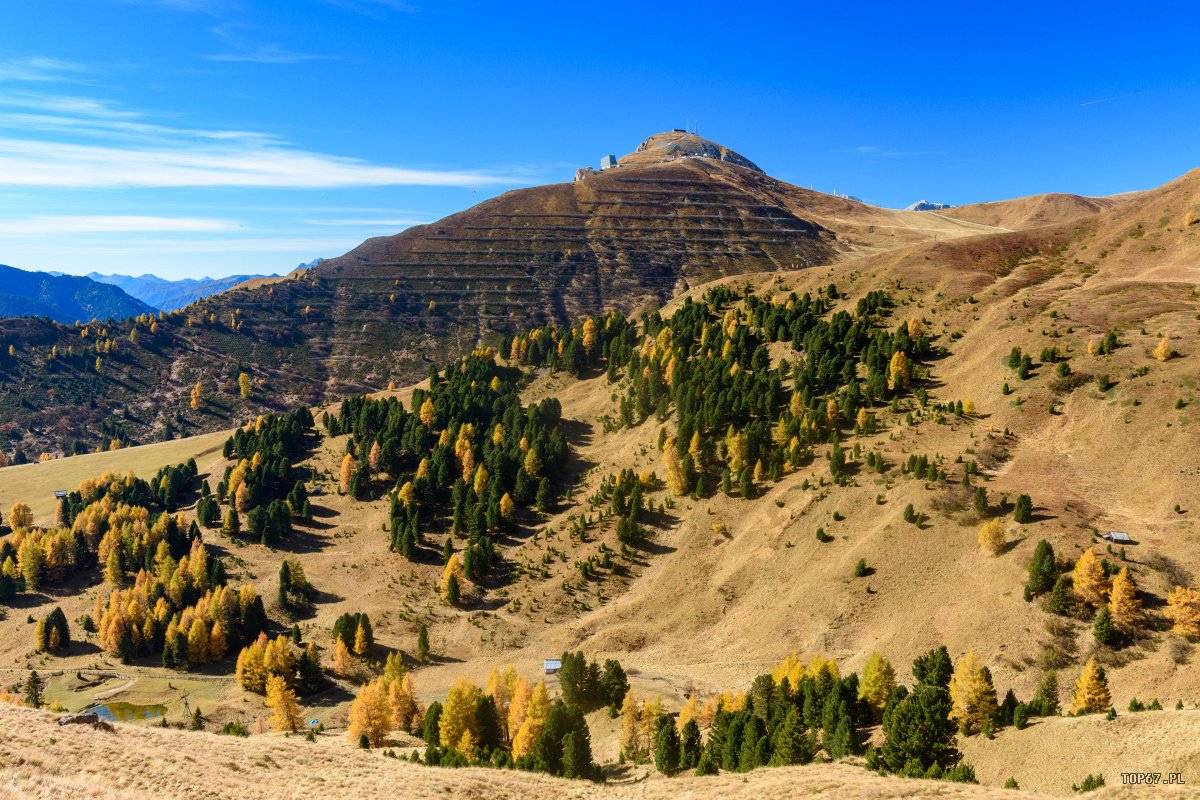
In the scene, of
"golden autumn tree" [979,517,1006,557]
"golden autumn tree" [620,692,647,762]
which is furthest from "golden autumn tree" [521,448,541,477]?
"golden autumn tree" [979,517,1006,557]

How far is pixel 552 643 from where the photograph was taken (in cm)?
10762

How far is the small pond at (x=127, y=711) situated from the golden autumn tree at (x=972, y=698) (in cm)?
10765

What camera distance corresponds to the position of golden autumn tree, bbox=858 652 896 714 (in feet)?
217

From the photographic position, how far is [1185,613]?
6862 centimetres

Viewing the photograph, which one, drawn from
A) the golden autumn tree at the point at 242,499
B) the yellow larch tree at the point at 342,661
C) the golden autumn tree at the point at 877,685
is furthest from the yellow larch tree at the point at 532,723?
the golden autumn tree at the point at 242,499

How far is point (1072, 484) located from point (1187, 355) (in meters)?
36.4

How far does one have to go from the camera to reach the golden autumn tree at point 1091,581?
75.2 metres

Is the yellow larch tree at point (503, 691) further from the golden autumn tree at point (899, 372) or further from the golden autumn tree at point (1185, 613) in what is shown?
the golden autumn tree at point (899, 372)

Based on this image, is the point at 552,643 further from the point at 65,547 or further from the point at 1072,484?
the point at 65,547

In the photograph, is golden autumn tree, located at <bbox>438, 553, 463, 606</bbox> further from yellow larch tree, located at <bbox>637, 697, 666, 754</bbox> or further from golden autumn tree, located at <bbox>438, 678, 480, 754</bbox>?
yellow larch tree, located at <bbox>637, 697, 666, 754</bbox>

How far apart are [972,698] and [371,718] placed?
6580 cm

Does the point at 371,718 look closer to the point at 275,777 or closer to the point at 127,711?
the point at 275,777

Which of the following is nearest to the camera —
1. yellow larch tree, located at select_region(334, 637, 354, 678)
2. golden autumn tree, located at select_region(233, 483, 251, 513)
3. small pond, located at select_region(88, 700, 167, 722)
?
small pond, located at select_region(88, 700, 167, 722)

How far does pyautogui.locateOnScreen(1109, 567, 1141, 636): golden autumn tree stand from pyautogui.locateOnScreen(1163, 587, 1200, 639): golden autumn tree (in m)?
3.00
